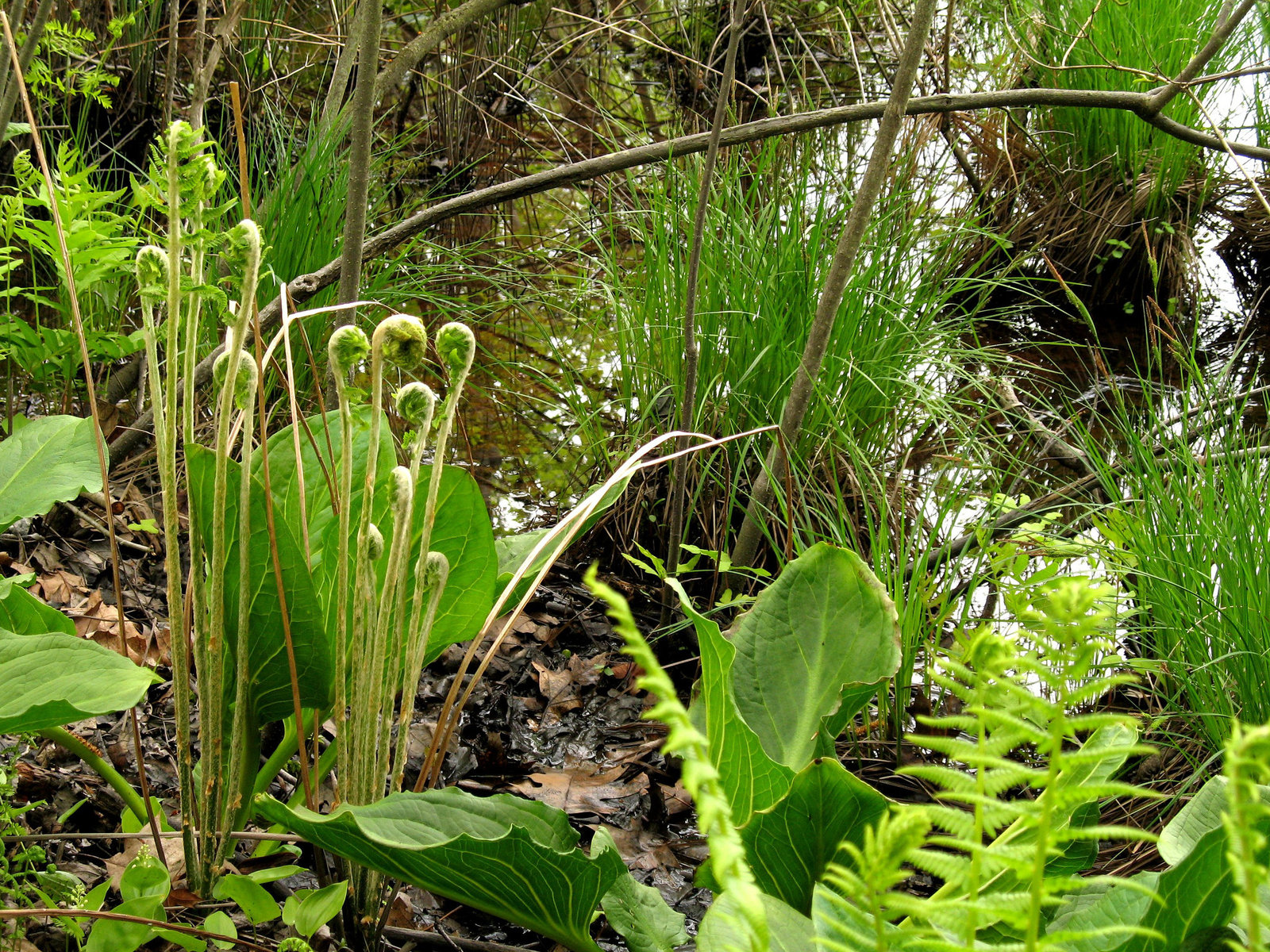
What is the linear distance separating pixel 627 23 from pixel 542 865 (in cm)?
546

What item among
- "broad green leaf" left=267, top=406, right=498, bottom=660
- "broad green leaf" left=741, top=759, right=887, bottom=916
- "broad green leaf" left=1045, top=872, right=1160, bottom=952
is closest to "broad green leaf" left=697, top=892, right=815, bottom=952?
"broad green leaf" left=741, top=759, right=887, bottom=916

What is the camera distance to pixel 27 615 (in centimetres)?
114

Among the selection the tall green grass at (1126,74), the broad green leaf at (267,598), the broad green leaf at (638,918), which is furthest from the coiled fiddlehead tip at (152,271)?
the tall green grass at (1126,74)

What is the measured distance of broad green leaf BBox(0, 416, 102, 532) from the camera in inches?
51.1

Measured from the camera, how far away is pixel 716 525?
2.11 metres

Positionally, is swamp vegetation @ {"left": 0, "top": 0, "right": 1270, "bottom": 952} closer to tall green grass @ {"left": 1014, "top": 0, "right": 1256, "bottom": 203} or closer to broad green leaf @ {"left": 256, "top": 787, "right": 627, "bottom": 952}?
broad green leaf @ {"left": 256, "top": 787, "right": 627, "bottom": 952}

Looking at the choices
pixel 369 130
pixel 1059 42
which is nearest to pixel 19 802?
pixel 369 130

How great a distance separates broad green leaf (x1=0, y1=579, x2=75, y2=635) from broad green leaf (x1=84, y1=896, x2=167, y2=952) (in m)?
0.36

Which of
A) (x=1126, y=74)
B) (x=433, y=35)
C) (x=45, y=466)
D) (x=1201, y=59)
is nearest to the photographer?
(x=45, y=466)

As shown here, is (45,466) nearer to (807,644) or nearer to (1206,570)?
(807,644)

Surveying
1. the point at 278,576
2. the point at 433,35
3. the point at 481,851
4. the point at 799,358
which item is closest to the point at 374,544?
the point at 278,576

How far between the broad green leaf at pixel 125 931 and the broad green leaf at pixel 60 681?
19 centimetres

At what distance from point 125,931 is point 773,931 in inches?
24.4

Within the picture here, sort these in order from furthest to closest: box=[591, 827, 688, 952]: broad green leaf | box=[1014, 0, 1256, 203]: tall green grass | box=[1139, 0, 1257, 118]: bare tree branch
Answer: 1. box=[1014, 0, 1256, 203]: tall green grass
2. box=[1139, 0, 1257, 118]: bare tree branch
3. box=[591, 827, 688, 952]: broad green leaf
